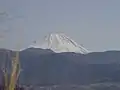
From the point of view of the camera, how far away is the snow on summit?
7.14ft

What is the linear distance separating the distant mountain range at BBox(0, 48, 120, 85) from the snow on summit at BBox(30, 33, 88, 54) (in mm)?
65

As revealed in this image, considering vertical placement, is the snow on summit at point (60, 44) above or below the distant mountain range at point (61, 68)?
above

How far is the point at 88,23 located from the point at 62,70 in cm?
50

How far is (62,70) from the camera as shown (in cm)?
206

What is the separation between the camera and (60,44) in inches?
86.3

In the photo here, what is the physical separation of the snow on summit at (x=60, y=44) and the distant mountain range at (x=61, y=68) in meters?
0.06

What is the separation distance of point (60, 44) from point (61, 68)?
227 millimetres

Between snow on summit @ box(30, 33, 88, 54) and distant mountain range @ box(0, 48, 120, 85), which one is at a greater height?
snow on summit @ box(30, 33, 88, 54)

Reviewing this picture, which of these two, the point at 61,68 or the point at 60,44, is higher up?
the point at 60,44

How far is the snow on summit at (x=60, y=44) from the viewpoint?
218cm

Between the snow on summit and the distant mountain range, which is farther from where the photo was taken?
the snow on summit

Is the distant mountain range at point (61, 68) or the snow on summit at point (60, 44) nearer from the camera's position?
Answer: the distant mountain range at point (61, 68)

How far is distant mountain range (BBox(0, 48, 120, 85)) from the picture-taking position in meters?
2.02

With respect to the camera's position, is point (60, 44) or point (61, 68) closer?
point (61, 68)
